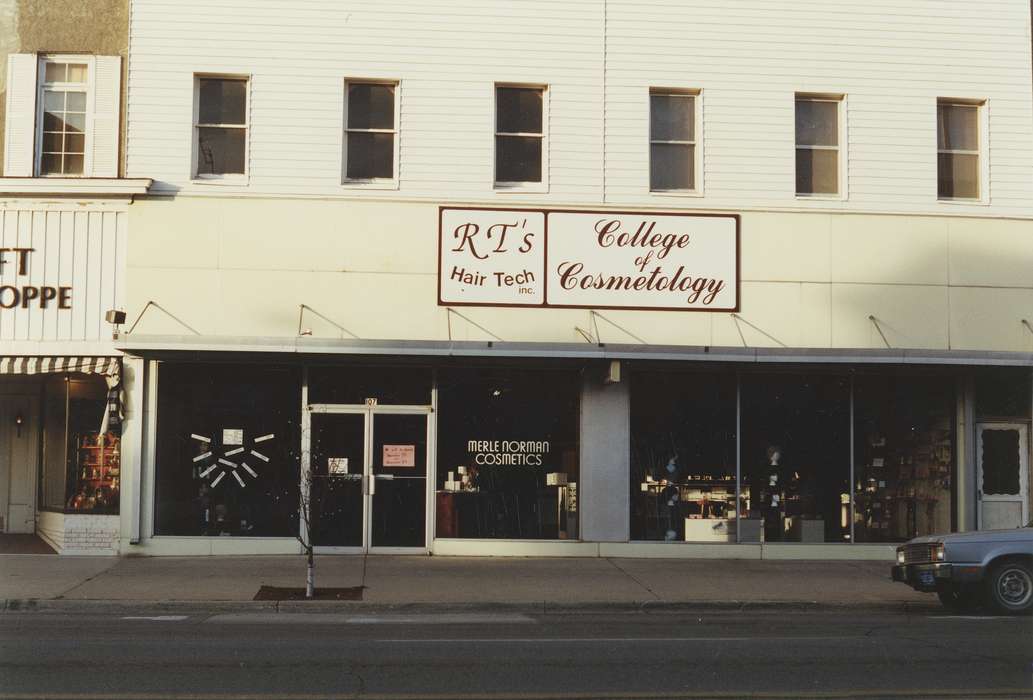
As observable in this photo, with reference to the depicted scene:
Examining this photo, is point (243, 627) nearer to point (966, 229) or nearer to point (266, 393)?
point (266, 393)

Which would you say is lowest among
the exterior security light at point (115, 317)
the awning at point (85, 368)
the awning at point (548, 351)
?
the awning at point (85, 368)

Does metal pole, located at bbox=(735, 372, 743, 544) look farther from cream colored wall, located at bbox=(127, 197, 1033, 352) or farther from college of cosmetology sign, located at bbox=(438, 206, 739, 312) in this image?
college of cosmetology sign, located at bbox=(438, 206, 739, 312)

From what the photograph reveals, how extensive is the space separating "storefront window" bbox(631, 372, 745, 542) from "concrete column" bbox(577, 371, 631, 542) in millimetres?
215

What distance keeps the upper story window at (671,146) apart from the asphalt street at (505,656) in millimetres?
8561

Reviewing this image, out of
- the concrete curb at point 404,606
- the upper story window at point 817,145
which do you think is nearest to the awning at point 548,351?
the upper story window at point 817,145

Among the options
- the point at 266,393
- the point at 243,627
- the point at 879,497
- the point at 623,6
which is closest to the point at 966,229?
the point at 879,497

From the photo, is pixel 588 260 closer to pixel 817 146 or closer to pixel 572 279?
pixel 572 279

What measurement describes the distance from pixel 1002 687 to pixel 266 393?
1287cm

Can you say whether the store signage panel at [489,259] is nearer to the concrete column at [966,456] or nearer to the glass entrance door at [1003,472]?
the concrete column at [966,456]

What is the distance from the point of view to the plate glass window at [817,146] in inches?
789

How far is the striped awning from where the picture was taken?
18.4m

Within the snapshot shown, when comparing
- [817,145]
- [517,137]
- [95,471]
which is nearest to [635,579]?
[517,137]

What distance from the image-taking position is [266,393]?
19047mm

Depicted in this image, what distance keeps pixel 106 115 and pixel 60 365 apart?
13.6 feet
